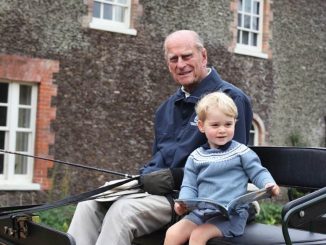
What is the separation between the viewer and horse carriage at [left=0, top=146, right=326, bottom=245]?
3.33m

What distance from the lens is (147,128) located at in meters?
12.6

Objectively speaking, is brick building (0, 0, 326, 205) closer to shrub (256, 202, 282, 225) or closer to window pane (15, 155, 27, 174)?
window pane (15, 155, 27, 174)

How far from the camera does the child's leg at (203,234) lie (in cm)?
330

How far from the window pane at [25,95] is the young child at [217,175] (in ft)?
26.5

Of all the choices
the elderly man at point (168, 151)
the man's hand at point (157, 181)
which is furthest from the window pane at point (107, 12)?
the man's hand at point (157, 181)

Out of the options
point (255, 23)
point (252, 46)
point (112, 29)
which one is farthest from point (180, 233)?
point (255, 23)

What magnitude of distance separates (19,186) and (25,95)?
152 cm

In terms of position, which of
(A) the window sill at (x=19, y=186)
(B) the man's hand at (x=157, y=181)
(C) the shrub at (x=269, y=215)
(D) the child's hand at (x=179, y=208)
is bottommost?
(C) the shrub at (x=269, y=215)

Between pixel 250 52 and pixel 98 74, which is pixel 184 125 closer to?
pixel 98 74

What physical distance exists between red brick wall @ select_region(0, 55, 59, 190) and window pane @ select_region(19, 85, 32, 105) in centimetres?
18

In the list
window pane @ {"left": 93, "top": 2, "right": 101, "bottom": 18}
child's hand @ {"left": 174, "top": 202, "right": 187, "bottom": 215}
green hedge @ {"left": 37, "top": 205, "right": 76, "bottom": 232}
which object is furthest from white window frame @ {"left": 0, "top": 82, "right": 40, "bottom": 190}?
child's hand @ {"left": 174, "top": 202, "right": 187, "bottom": 215}

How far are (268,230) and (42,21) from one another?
8214mm

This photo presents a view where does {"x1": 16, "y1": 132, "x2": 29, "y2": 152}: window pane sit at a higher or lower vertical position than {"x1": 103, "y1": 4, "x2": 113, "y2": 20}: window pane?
lower

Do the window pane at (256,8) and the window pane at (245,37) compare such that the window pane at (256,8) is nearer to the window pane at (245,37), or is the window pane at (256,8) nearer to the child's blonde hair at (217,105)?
the window pane at (245,37)
